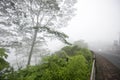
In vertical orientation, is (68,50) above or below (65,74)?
above

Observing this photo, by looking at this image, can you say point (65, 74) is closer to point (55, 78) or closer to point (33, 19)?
point (55, 78)

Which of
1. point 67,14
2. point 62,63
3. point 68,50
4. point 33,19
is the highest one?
point 67,14

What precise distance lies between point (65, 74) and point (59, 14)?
9511 millimetres

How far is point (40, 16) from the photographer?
42.8 feet

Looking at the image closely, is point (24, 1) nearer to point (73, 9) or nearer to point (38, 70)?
point (73, 9)

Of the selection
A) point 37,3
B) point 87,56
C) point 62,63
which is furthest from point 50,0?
point 62,63

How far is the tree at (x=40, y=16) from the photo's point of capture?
10284mm

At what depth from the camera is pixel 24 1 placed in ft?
37.0

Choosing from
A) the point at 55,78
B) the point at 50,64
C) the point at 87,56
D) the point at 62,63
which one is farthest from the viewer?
the point at 87,56

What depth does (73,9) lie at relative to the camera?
14320 millimetres

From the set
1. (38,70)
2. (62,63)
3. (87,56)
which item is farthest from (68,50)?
(38,70)

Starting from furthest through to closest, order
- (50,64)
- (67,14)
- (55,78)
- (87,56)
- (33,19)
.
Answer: (67,14), (33,19), (87,56), (50,64), (55,78)

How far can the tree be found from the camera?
33.7ft

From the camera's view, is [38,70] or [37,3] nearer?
[38,70]
